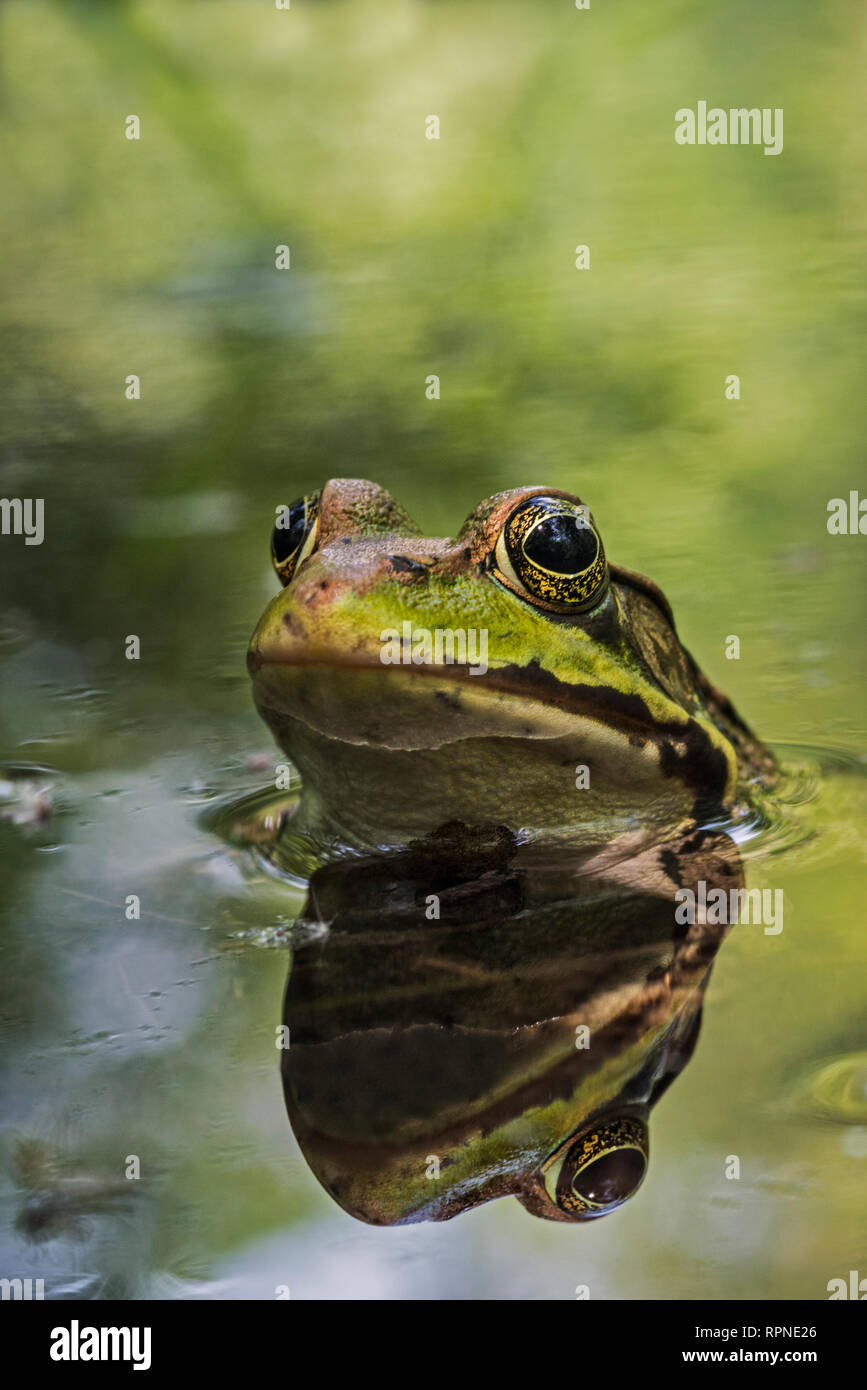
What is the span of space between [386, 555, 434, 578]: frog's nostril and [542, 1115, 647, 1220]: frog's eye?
144 cm

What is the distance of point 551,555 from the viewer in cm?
371

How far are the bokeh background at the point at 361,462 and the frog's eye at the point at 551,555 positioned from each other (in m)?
0.95

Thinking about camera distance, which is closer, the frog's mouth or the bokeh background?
the bokeh background

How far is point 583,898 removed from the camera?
12.7 feet

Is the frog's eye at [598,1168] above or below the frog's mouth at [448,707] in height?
below

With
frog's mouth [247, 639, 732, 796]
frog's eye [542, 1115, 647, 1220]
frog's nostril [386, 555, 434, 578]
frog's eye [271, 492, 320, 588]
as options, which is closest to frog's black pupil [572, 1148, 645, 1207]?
Result: frog's eye [542, 1115, 647, 1220]

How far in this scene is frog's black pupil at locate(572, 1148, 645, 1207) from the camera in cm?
254

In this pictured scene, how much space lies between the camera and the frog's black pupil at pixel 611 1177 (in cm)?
254

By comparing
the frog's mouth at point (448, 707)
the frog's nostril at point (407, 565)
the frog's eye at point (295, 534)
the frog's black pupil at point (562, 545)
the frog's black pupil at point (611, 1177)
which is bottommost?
the frog's black pupil at point (611, 1177)

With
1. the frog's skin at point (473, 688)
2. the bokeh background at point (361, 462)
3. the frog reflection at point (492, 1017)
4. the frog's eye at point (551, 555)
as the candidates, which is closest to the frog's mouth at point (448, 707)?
the frog's skin at point (473, 688)

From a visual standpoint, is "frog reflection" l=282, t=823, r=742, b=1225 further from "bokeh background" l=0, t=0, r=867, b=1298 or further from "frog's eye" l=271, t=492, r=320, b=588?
"frog's eye" l=271, t=492, r=320, b=588

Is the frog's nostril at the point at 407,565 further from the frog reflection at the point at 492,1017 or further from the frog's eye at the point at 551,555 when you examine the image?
the frog reflection at the point at 492,1017

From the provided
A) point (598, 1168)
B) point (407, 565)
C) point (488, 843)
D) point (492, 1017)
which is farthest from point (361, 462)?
point (598, 1168)

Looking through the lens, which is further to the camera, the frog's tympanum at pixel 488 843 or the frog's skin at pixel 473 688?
the frog's skin at pixel 473 688
